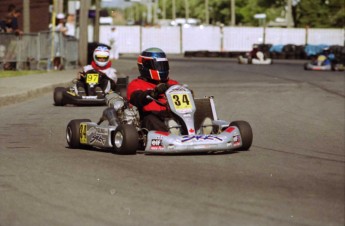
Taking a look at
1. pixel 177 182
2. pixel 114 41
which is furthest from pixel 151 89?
pixel 114 41

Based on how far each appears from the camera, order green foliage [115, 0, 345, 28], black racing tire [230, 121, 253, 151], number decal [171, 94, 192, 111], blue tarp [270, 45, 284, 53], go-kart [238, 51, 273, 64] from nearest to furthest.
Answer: number decal [171, 94, 192, 111], black racing tire [230, 121, 253, 151], go-kart [238, 51, 273, 64], blue tarp [270, 45, 284, 53], green foliage [115, 0, 345, 28]

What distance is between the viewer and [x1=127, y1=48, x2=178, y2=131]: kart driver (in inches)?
436

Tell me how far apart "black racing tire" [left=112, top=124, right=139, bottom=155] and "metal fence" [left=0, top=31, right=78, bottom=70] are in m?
18.6

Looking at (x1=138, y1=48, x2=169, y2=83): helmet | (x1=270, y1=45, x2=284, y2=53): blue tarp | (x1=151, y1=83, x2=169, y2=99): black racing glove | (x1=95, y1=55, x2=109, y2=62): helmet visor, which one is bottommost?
(x1=270, y1=45, x2=284, y2=53): blue tarp

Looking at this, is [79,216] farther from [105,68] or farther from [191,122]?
[105,68]

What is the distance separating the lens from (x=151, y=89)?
37.8 ft

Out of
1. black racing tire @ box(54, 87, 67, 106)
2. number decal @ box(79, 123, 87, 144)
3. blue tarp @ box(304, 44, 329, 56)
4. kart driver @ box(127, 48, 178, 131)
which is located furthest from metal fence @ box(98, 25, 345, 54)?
number decal @ box(79, 123, 87, 144)

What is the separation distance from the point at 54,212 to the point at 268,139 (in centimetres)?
597

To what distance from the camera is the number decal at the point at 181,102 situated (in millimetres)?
10867

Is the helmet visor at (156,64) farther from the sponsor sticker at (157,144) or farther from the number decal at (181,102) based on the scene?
the sponsor sticker at (157,144)

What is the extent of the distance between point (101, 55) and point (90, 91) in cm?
71

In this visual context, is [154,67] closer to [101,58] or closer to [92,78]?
[101,58]

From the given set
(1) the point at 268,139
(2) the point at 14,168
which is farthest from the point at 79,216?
(1) the point at 268,139

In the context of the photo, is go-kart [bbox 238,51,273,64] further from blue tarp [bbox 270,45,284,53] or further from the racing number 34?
the racing number 34
